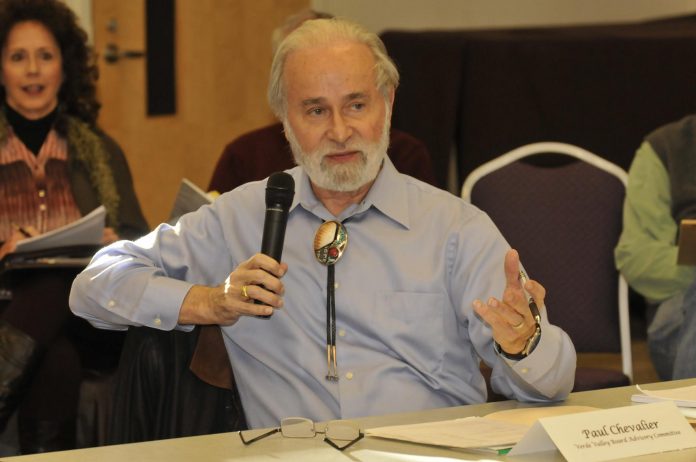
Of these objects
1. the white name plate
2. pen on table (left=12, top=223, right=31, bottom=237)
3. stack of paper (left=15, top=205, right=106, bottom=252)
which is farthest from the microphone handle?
pen on table (left=12, top=223, right=31, bottom=237)

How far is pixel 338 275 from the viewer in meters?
2.26

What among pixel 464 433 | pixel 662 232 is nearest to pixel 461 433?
pixel 464 433

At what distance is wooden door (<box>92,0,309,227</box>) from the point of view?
219 inches

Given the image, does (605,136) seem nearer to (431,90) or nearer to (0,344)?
(431,90)

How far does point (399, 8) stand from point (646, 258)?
3985mm

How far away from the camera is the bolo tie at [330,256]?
2.20 m

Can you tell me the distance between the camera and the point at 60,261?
3.03 metres

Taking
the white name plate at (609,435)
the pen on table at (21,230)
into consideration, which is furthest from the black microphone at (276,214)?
the pen on table at (21,230)

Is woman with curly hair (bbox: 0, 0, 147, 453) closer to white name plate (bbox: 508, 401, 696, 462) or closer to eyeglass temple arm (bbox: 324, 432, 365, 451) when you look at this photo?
eyeglass temple arm (bbox: 324, 432, 365, 451)

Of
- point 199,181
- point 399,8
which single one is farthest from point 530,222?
point 399,8

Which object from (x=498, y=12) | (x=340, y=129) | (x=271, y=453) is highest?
(x=498, y=12)

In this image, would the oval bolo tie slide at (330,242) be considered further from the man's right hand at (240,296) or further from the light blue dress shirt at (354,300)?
the man's right hand at (240,296)

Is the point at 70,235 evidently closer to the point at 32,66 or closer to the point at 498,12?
the point at 32,66

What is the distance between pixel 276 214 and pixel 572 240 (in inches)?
55.1
